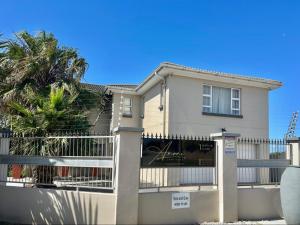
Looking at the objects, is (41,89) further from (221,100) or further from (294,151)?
(294,151)

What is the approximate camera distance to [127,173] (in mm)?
8234

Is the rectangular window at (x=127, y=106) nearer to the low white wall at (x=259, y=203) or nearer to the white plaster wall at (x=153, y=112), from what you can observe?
the white plaster wall at (x=153, y=112)

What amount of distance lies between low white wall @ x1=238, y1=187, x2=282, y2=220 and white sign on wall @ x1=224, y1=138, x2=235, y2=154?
1170 millimetres

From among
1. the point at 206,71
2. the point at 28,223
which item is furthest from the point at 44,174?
the point at 206,71

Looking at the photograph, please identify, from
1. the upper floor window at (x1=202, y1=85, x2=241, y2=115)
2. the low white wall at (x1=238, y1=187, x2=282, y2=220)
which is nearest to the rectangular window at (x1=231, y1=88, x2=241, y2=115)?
the upper floor window at (x1=202, y1=85, x2=241, y2=115)

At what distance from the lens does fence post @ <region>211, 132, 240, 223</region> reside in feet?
31.1

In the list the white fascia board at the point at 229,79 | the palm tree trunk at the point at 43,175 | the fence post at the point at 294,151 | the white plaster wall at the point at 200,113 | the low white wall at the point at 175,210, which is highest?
the white fascia board at the point at 229,79

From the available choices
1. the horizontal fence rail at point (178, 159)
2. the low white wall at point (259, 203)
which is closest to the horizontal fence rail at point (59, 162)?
the horizontal fence rail at point (178, 159)

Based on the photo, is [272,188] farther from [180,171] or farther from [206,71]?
[206,71]

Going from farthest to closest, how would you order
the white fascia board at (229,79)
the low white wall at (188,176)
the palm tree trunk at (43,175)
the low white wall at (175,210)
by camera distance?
the white fascia board at (229,79), the low white wall at (188,176), the palm tree trunk at (43,175), the low white wall at (175,210)

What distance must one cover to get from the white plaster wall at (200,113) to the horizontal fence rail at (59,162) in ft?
23.9

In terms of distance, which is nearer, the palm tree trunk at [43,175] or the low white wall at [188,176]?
the palm tree trunk at [43,175]

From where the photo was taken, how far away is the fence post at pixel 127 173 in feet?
26.5

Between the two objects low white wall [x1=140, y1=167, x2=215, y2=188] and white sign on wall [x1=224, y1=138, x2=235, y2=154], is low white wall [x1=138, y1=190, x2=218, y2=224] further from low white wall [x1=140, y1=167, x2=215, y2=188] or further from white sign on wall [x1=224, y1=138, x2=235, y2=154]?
white sign on wall [x1=224, y1=138, x2=235, y2=154]
